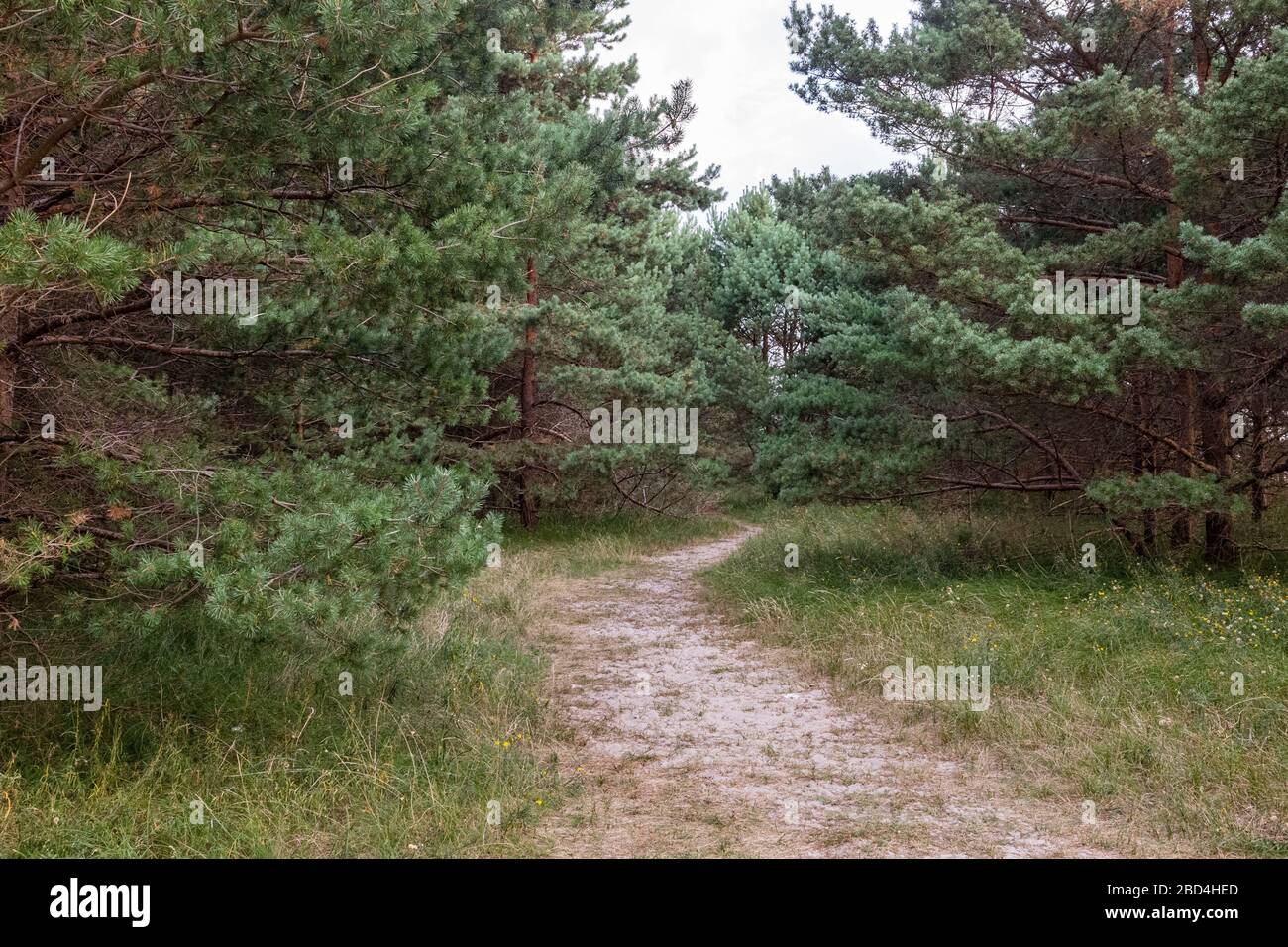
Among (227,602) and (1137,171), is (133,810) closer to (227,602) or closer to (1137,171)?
(227,602)

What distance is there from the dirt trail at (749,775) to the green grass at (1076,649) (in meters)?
0.41

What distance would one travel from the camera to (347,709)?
608cm

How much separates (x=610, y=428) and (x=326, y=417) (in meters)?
9.68

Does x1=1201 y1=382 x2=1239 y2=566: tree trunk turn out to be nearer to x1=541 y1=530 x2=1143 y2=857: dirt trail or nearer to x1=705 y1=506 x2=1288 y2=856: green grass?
x1=705 y1=506 x2=1288 y2=856: green grass

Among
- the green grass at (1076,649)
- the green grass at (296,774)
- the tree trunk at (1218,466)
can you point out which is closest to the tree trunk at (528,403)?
the green grass at (1076,649)

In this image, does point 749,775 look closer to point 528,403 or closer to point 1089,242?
point 1089,242

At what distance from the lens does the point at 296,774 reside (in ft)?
17.4

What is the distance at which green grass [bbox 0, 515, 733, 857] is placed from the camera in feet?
14.9

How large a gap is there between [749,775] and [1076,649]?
10.7ft

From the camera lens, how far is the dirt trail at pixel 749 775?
4812 mm

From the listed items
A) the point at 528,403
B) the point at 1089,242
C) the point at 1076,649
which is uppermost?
the point at 1089,242

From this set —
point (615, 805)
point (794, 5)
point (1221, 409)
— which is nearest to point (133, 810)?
point (615, 805)

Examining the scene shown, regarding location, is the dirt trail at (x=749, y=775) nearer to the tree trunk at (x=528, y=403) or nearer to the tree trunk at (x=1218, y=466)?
the tree trunk at (x=1218, y=466)

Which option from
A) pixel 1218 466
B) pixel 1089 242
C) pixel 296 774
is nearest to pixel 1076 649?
pixel 1218 466
